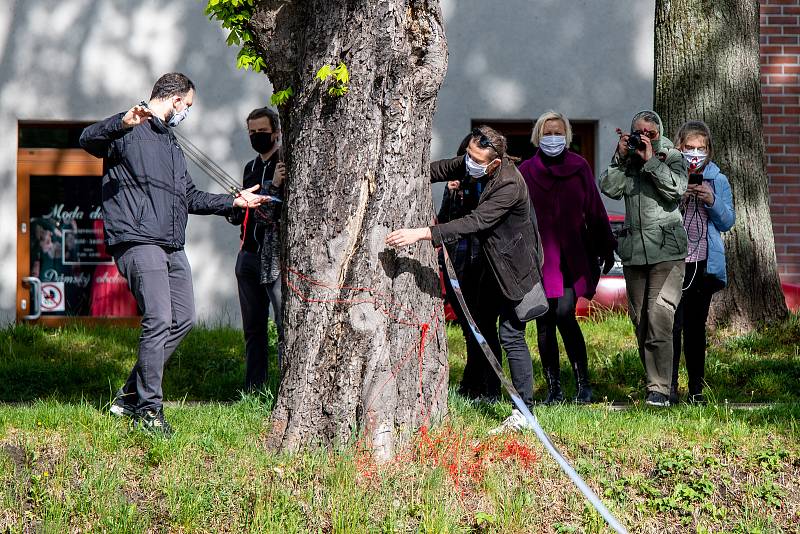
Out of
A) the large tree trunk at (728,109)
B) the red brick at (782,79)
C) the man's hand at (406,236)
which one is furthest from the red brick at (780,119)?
the man's hand at (406,236)

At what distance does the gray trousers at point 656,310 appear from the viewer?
7.00 meters

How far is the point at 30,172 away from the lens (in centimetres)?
1266

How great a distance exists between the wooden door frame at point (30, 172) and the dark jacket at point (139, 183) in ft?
21.8

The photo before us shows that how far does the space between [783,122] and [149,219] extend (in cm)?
910

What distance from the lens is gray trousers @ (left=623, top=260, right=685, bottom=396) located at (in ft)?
23.0

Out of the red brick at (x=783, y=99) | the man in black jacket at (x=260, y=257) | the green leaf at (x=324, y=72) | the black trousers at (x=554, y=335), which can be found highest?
the red brick at (x=783, y=99)

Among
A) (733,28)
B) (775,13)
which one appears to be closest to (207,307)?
(733,28)

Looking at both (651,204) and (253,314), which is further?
(253,314)

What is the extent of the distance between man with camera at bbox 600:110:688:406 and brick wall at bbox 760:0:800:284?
6238mm

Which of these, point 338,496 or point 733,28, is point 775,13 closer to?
point 733,28

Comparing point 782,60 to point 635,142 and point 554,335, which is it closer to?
point 635,142

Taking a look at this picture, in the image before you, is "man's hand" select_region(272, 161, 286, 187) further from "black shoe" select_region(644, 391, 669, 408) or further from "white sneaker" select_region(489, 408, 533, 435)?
"black shoe" select_region(644, 391, 669, 408)

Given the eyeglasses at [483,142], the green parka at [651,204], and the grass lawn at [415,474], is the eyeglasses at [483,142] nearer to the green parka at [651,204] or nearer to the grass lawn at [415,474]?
the green parka at [651,204]

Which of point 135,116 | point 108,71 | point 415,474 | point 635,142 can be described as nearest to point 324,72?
point 135,116
